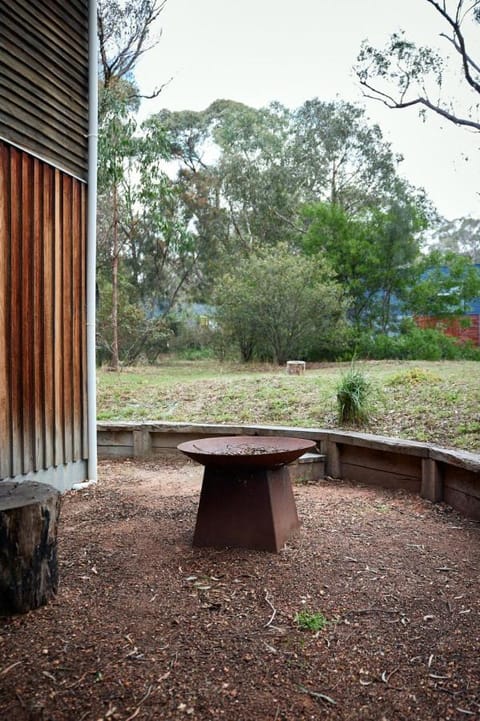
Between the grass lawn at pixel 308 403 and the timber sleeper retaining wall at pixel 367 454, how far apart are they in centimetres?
42

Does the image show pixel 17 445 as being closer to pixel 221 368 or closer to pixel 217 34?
pixel 221 368

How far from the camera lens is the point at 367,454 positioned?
448cm

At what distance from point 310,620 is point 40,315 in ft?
8.64

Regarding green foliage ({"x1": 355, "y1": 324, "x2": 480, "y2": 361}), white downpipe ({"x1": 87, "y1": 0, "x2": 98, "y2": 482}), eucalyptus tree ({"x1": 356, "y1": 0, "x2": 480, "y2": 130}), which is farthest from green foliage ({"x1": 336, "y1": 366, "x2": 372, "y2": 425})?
green foliage ({"x1": 355, "y1": 324, "x2": 480, "y2": 361})

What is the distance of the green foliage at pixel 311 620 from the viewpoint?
222 centimetres

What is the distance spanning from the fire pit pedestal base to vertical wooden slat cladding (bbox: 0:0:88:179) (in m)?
2.48

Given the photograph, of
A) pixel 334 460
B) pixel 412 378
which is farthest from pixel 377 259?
pixel 334 460

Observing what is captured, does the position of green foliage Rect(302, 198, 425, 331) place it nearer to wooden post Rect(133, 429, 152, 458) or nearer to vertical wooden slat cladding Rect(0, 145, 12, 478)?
wooden post Rect(133, 429, 152, 458)

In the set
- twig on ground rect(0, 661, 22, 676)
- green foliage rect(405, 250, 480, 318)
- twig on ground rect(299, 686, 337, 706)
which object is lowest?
twig on ground rect(299, 686, 337, 706)

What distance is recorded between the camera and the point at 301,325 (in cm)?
1112

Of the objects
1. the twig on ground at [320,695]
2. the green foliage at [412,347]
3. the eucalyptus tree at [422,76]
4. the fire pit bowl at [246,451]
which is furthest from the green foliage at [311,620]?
the green foliage at [412,347]

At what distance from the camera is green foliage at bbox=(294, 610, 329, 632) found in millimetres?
2221

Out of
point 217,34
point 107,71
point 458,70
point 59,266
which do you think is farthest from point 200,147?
point 59,266

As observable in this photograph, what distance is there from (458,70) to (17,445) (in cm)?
806
